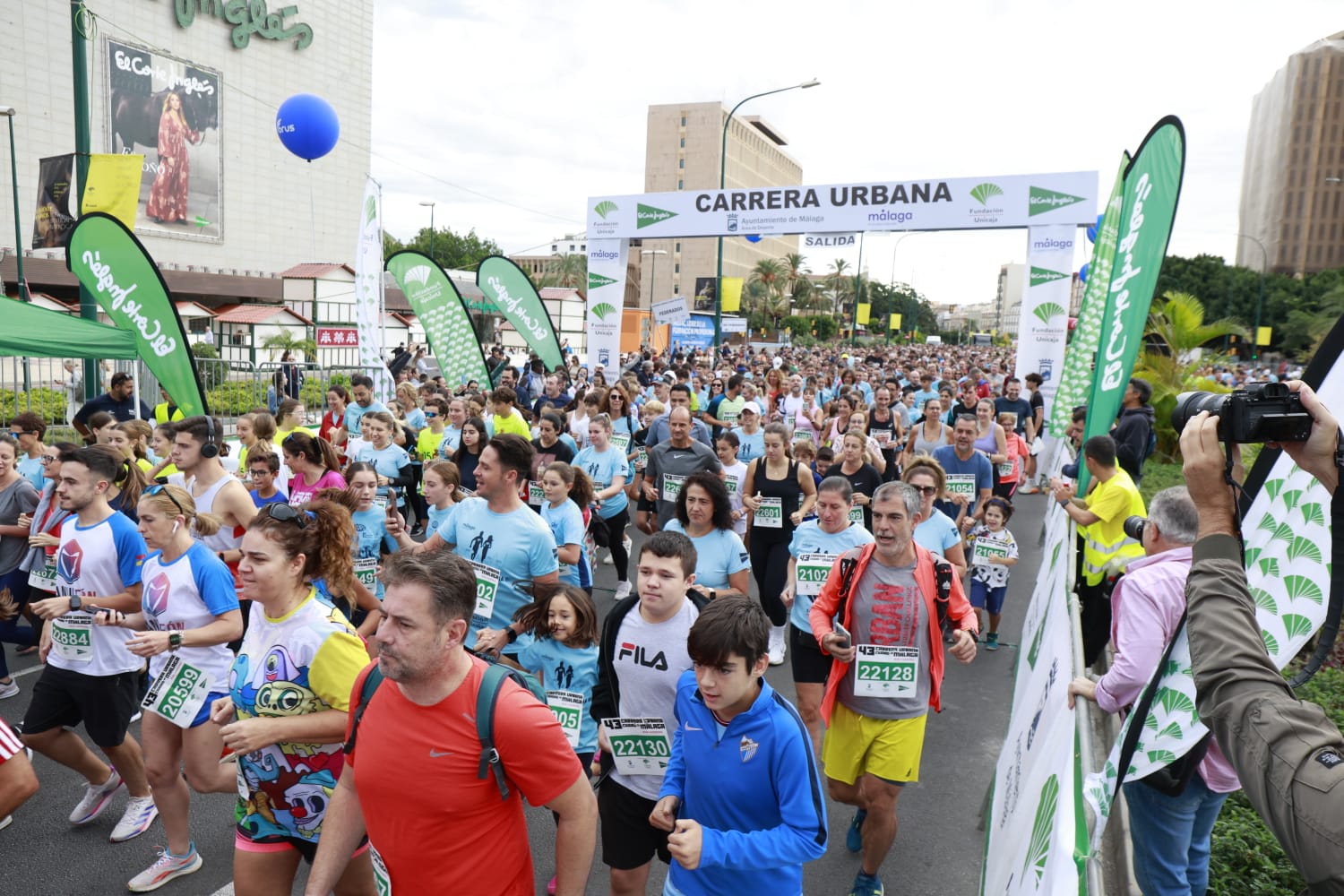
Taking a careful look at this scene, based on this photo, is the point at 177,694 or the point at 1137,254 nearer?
the point at 177,694

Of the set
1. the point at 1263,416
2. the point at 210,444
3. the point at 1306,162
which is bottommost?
the point at 210,444

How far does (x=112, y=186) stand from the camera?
9070mm

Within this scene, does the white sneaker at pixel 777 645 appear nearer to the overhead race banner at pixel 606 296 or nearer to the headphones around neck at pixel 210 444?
the headphones around neck at pixel 210 444

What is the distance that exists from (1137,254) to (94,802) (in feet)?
21.6

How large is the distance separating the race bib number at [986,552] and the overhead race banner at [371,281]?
8.25 m

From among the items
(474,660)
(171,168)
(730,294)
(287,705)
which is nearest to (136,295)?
(287,705)

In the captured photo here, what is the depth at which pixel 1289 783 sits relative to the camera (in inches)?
55.4

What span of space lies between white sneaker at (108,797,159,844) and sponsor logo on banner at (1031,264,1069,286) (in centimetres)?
1499

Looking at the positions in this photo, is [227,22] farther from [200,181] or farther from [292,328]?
[292,328]

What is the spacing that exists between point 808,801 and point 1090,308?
6966mm

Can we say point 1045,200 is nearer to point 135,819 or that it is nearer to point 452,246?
point 135,819

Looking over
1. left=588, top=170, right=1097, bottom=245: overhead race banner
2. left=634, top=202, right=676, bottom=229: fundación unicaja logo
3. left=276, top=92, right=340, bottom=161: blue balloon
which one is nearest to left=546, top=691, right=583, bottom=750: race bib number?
left=276, top=92, right=340, bottom=161: blue balloon

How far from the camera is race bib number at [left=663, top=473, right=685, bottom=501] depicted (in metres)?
7.49

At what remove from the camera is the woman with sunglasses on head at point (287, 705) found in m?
2.84
